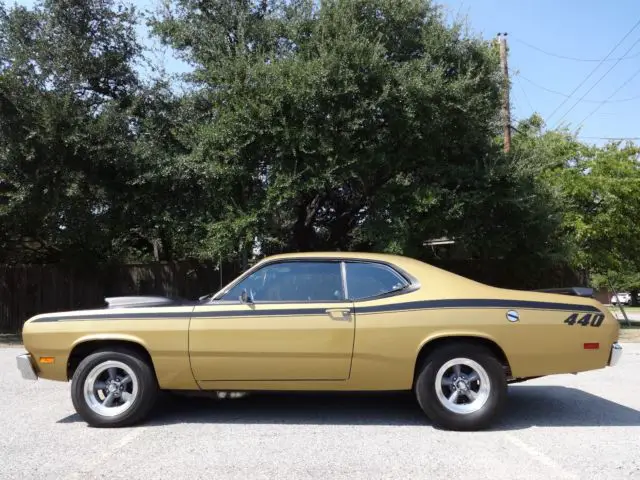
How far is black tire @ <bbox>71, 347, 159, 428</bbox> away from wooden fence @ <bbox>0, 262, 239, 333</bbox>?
36.9 feet

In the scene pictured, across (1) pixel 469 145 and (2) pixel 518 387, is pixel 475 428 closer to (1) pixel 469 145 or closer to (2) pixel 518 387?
(2) pixel 518 387

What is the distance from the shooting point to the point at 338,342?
5496 mm

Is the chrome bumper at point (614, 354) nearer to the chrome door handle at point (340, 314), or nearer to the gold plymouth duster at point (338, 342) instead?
the gold plymouth duster at point (338, 342)

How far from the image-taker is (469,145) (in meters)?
14.1

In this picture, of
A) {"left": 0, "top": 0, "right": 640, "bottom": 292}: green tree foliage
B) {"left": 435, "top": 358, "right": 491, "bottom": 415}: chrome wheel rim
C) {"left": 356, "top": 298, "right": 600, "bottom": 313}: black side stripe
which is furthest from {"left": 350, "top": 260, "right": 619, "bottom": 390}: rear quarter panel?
{"left": 0, "top": 0, "right": 640, "bottom": 292}: green tree foliage

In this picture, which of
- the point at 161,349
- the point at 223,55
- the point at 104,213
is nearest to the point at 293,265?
the point at 161,349

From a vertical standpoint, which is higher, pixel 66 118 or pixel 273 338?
pixel 66 118

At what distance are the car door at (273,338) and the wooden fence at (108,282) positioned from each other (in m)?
11.3

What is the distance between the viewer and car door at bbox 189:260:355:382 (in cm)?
552

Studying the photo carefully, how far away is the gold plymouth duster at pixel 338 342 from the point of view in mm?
5492

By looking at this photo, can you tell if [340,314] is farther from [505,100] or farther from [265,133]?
[505,100]

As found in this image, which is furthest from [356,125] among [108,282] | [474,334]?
[108,282]

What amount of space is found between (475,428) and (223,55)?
35.3ft

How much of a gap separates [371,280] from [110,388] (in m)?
2.77
